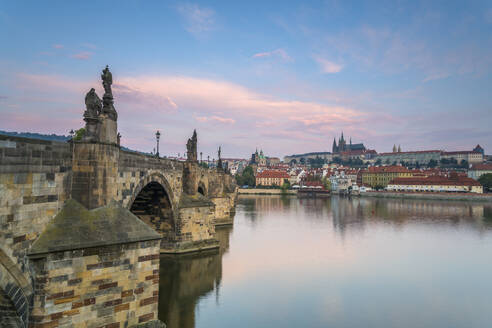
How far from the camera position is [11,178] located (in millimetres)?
8672

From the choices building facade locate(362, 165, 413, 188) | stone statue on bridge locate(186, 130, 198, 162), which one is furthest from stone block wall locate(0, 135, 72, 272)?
building facade locate(362, 165, 413, 188)

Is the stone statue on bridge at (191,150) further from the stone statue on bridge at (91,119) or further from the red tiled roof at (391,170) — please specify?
the red tiled roof at (391,170)

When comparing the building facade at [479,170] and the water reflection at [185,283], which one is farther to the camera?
the building facade at [479,170]

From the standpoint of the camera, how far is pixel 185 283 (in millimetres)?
19484

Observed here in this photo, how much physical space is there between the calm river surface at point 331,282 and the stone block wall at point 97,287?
4.03 meters

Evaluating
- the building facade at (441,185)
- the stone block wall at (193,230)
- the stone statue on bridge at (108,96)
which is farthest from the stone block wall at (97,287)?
the building facade at (441,185)

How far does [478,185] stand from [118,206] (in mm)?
114372

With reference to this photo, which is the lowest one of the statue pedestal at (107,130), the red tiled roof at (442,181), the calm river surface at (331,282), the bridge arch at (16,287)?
the calm river surface at (331,282)

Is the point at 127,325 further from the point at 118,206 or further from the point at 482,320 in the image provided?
the point at 482,320

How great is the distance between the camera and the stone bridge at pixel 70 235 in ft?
28.6

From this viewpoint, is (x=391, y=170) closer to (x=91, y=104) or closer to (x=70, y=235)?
(x=91, y=104)

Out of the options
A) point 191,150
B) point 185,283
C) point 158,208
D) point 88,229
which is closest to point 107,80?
point 88,229

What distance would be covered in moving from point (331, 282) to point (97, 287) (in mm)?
14338

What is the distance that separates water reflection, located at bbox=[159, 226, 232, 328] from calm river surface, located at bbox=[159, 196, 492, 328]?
48mm
